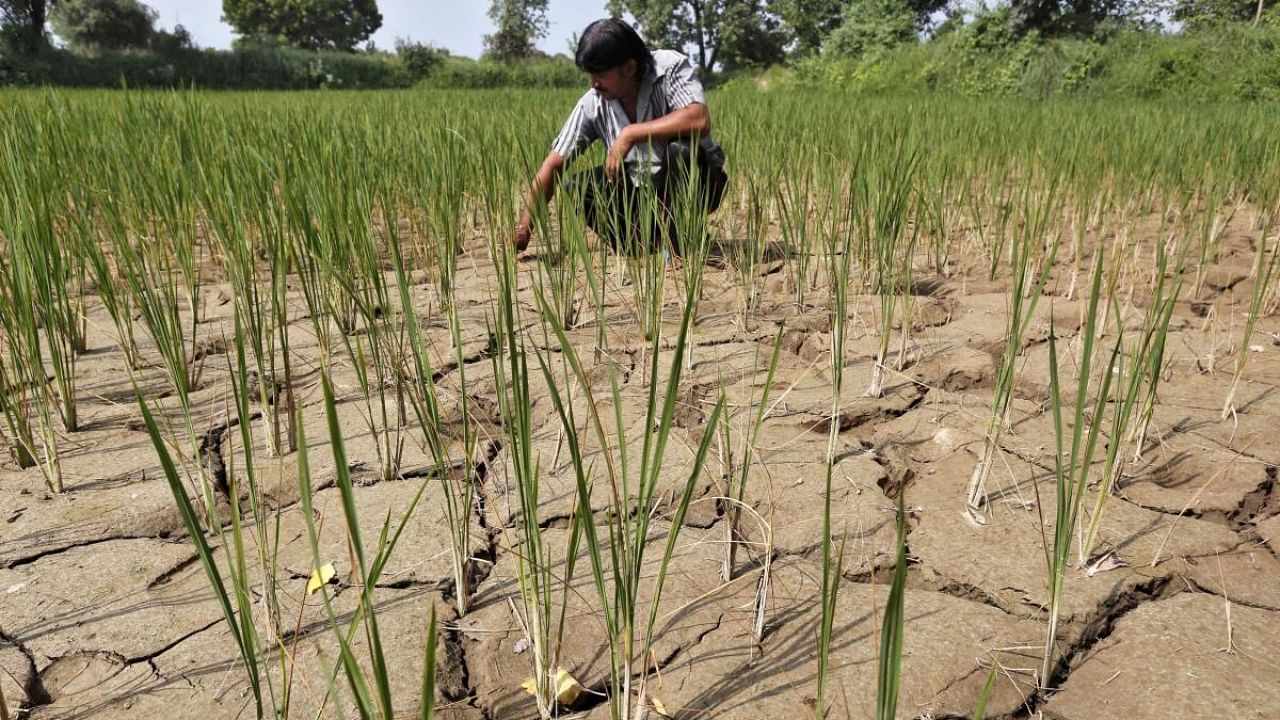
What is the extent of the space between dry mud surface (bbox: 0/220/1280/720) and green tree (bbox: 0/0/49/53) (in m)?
23.5

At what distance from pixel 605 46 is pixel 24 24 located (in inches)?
1027

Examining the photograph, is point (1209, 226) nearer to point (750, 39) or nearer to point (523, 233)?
point (523, 233)

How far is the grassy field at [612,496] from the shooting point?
0.90 meters

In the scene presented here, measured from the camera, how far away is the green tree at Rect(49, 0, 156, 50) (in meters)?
34.3

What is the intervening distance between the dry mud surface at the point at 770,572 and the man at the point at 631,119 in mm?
923

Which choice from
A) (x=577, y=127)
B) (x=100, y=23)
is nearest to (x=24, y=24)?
(x=100, y=23)

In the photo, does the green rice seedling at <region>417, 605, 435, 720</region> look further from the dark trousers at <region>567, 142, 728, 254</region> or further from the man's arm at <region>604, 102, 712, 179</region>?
the man's arm at <region>604, 102, 712, 179</region>

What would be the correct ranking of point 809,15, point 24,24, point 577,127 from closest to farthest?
point 577,127
point 24,24
point 809,15

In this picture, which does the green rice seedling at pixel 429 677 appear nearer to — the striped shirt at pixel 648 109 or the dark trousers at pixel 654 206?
the dark trousers at pixel 654 206

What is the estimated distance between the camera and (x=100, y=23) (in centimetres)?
3462

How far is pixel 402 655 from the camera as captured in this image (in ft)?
3.28

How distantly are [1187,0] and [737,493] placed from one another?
21752 millimetres

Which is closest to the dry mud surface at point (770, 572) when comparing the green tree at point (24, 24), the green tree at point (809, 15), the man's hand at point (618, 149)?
the man's hand at point (618, 149)

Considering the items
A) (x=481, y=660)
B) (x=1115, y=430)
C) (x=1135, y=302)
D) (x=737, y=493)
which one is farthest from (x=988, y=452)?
(x=1135, y=302)
